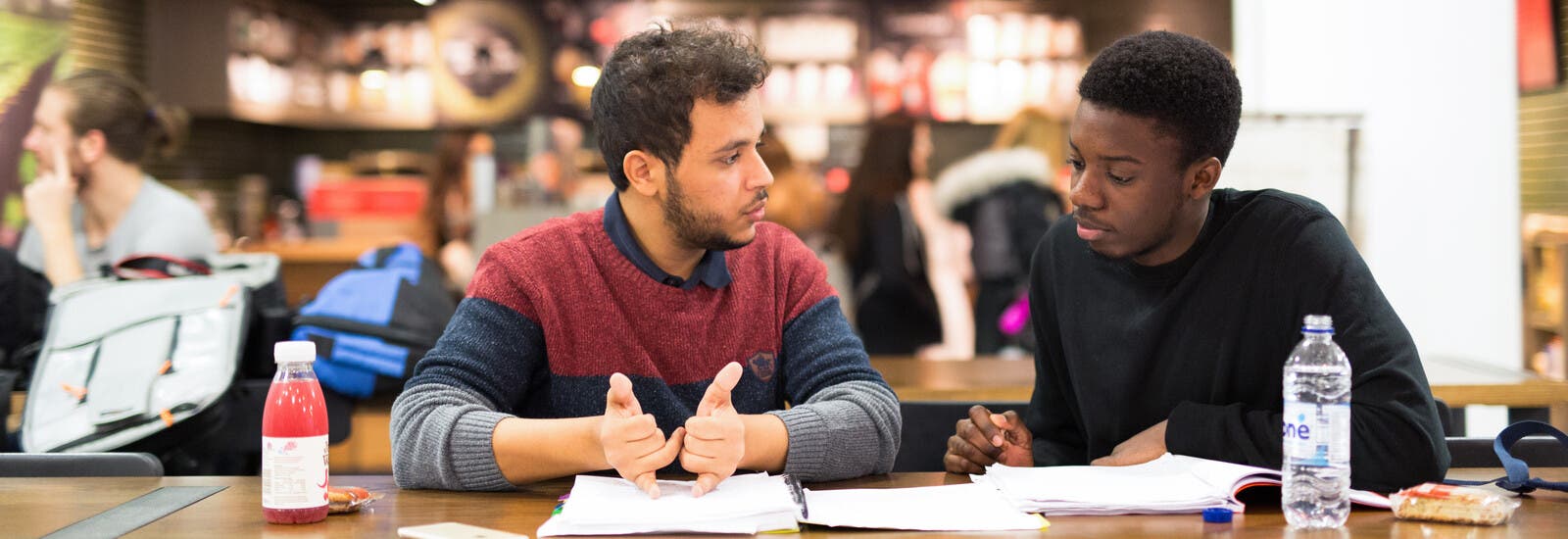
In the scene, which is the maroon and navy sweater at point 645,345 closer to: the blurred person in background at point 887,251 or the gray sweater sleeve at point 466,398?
the gray sweater sleeve at point 466,398

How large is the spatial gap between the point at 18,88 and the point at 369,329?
3422 mm

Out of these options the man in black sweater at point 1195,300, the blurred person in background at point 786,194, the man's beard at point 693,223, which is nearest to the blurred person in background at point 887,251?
the blurred person in background at point 786,194

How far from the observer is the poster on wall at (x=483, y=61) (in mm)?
7746

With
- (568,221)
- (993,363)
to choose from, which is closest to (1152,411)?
(568,221)

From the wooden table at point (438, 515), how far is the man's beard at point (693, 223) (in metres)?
0.40

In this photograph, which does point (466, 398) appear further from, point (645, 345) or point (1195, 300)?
point (1195, 300)

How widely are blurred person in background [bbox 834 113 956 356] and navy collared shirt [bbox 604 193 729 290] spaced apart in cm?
279

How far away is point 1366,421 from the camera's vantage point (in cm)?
162

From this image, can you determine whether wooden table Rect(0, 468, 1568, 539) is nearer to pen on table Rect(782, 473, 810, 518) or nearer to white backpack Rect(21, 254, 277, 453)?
pen on table Rect(782, 473, 810, 518)

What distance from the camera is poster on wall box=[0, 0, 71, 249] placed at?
532 cm

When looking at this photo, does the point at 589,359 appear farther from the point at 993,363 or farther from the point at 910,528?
the point at 993,363

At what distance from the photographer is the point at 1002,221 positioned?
493cm

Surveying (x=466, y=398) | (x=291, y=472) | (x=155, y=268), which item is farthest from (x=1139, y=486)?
(x=155, y=268)

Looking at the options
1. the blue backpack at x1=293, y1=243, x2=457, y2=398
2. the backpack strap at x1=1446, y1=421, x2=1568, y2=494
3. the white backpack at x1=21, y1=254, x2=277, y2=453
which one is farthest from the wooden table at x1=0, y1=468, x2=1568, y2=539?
the blue backpack at x1=293, y1=243, x2=457, y2=398
